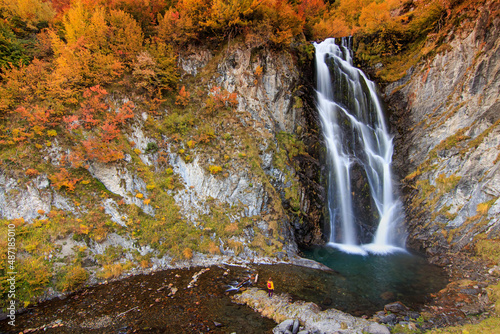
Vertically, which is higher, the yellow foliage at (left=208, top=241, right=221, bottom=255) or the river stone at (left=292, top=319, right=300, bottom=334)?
the yellow foliage at (left=208, top=241, right=221, bottom=255)

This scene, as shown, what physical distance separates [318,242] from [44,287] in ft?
50.5

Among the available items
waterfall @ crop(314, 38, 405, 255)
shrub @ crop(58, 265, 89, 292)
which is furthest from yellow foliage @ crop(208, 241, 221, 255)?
waterfall @ crop(314, 38, 405, 255)

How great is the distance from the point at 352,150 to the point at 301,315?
45.9ft

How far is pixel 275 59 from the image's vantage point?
19.2 m

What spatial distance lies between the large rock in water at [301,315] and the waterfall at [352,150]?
7.77 meters

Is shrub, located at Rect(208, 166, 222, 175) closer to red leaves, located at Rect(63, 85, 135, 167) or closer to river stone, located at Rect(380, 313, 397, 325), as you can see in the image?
red leaves, located at Rect(63, 85, 135, 167)

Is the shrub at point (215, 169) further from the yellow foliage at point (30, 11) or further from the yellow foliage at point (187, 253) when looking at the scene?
the yellow foliage at point (30, 11)

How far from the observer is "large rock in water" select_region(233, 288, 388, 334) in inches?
293

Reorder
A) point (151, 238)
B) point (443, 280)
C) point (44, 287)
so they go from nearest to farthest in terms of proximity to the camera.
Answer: point (44, 287)
point (443, 280)
point (151, 238)

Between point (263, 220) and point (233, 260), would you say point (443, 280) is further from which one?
point (233, 260)

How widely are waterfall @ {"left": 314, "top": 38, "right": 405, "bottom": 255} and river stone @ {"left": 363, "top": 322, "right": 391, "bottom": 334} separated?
8050 mm

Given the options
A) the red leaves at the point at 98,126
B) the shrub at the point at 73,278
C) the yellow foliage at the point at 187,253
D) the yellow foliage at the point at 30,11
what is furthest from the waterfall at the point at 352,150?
the yellow foliage at the point at 30,11

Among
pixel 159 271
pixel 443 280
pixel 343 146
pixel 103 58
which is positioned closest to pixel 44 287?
pixel 159 271

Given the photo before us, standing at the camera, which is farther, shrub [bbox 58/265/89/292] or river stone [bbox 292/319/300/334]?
shrub [bbox 58/265/89/292]
